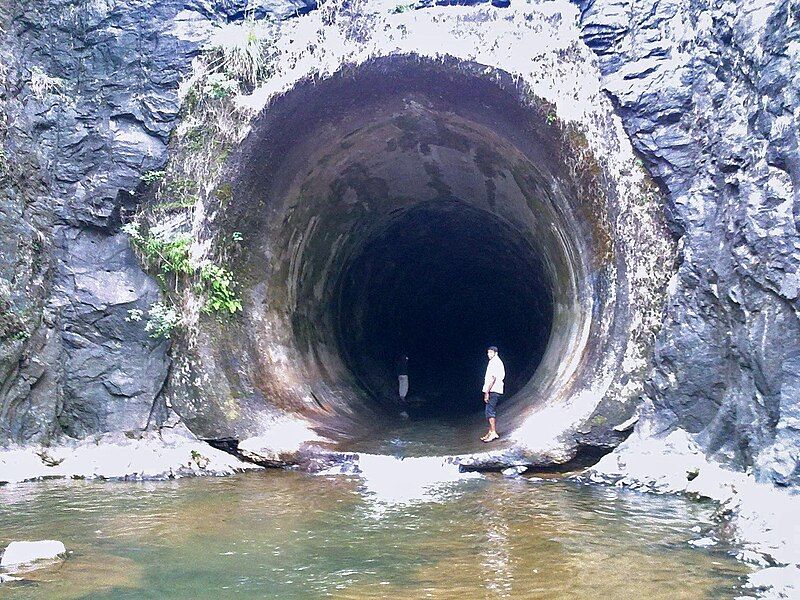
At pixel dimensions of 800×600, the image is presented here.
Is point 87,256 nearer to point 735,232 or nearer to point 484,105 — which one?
point 484,105

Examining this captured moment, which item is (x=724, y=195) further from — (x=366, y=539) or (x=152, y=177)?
(x=152, y=177)

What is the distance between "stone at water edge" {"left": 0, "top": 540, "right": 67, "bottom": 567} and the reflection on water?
5.0 inches

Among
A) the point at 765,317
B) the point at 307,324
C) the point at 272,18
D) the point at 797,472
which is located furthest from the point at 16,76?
the point at 797,472

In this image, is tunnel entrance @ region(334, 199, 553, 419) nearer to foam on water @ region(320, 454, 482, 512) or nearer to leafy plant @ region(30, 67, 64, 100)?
foam on water @ region(320, 454, 482, 512)

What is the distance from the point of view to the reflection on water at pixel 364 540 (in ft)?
14.8

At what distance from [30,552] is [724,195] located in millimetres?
7722

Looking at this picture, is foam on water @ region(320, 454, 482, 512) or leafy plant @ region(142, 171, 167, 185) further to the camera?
leafy plant @ region(142, 171, 167, 185)

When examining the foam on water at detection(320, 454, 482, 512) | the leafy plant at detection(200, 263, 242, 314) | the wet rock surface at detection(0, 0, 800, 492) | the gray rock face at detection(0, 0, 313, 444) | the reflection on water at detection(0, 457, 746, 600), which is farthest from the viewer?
the leafy plant at detection(200, 263, 242, 314)

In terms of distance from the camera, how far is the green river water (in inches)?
177

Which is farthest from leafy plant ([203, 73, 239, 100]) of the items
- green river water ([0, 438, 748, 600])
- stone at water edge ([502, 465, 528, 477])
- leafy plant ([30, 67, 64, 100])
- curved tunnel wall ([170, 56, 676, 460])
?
stone at water edge ([502, 465, 528, 477])

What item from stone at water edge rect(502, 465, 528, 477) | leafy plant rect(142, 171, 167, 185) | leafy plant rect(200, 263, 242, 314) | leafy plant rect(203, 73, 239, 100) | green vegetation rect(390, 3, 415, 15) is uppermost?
green vegetation rect(390, 3, 415, 15)

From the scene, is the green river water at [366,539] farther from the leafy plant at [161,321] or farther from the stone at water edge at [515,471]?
the leafy plant at [161,321]

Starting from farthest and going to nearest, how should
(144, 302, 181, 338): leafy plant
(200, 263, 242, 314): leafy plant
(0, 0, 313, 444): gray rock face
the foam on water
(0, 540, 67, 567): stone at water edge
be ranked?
(200, 263, 242, 314): leafy plant, (144, 302, 181, 338): leafy plant, (0, 0, 313, 444): gray rock face, the foam on water, (0, 540, 67, 567): stone at water edge

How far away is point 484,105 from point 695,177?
309 centimetres
